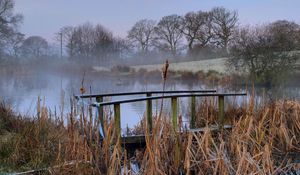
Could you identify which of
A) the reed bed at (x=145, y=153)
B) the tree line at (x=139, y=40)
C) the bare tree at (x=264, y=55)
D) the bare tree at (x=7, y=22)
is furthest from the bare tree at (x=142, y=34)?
the reed bed at (x=145, y=153)

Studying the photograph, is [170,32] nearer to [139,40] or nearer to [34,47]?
[139,40]

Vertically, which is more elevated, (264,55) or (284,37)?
(284,37)

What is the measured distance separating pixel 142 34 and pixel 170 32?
2808 millimetres

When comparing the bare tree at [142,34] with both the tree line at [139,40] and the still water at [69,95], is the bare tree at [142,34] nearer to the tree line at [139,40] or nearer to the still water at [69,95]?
the tree line at [139,40]

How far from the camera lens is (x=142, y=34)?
37.3 metres

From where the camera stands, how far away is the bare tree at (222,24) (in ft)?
107

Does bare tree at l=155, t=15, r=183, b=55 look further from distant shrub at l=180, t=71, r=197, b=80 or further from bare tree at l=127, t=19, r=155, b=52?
distant shrub at l=180, t=71, r=197, b=80

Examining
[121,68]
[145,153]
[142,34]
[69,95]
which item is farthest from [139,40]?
[145,153]

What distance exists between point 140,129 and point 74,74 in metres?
26.1

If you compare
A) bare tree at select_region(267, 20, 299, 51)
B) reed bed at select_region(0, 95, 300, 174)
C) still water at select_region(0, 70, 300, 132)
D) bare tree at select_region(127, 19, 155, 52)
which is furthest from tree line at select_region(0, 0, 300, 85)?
reed bed at select_region(0, 95, 300, 174)

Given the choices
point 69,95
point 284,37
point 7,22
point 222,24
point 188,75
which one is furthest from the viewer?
point 222,24

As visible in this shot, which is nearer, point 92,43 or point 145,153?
point 145,153

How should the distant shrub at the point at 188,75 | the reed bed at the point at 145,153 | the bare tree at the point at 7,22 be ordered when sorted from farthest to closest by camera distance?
the bare tree at the point at 7,22 < the distant shrub at the point at 188,75 < the reed bed at the point at 145,153

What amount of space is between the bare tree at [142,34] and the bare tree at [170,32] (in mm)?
782
